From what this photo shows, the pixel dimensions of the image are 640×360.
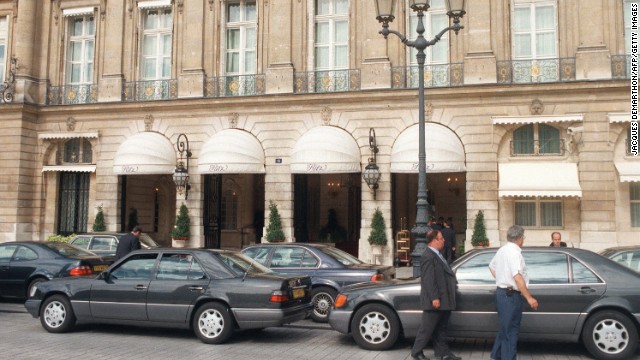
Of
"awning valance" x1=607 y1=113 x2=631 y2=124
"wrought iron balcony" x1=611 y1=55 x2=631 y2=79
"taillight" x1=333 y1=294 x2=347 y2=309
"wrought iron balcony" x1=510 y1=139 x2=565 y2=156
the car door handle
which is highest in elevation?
"wrought iron balcony" x1=611 y1=55 x2=631 y2=79

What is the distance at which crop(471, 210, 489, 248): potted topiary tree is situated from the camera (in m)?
19.1

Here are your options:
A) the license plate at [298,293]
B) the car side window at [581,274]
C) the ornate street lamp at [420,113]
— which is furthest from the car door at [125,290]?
the car side window at [581,274]

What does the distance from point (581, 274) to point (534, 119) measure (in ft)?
37.7

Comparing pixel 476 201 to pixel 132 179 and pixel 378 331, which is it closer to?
pixel 378 331

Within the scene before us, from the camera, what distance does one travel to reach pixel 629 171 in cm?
1836

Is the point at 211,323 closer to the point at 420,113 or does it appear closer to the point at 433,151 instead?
the point at 420,113

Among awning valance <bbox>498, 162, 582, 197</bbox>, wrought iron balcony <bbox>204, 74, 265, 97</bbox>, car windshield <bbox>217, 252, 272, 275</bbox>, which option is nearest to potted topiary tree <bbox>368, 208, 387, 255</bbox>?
awning valance <bbox>498, 162, 582, 197</bbox>

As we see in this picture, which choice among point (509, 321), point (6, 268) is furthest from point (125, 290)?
point (509, 321)

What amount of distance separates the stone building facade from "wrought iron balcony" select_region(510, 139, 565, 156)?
2.4 inches

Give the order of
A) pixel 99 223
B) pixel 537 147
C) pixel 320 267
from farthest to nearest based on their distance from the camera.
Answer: pixel 99 223 → pixel 537 147 → pixel 320 267

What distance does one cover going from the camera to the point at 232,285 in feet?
32.0

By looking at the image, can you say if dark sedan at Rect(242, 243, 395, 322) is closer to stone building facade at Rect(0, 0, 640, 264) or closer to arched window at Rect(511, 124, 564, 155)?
stone building facade at Rect(0, 0, 640, 264)

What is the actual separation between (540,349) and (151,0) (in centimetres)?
2017

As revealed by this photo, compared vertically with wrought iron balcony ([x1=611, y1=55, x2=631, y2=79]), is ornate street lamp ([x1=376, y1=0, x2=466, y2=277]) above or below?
below
